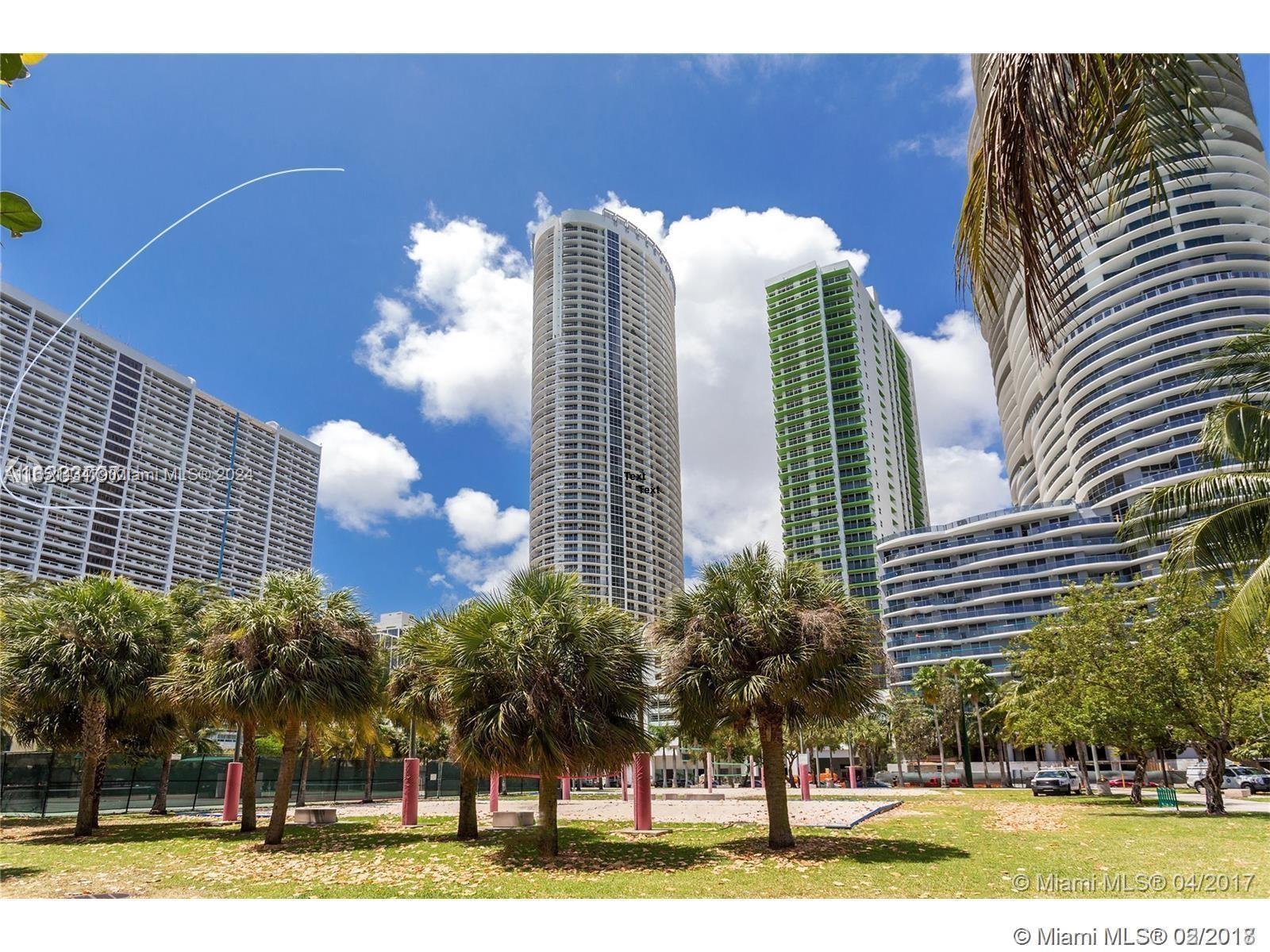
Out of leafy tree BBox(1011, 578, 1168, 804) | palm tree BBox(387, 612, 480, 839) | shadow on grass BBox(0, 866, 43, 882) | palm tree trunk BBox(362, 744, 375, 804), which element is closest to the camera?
shadow on grass BBox(0, 866, 43, 882)

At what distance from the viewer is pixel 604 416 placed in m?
139

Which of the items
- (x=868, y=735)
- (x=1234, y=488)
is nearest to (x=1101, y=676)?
(x=1234, y=488)

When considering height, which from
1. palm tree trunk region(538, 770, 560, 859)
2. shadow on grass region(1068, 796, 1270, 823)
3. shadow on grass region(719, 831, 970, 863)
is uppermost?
palm tree trunk region(538, 770, 560, 859)

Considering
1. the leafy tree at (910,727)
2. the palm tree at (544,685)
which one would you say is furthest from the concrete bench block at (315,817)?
the leafy tree at (910,727)

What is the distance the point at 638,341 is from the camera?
151000 mm

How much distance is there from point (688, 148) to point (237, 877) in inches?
551

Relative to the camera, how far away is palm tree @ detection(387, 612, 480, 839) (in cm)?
1727

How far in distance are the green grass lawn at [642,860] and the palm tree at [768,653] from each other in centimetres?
231

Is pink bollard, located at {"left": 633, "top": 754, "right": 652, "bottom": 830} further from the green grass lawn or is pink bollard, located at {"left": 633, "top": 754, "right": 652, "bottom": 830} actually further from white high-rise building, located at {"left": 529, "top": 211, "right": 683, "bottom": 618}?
white high-rise building, located at {"left": 529, "top": 211, "right": 683, "bottom": 618}

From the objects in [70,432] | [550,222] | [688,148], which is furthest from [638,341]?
[688,148]

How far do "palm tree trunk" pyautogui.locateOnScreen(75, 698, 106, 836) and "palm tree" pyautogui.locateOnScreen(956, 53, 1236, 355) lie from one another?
22.4 metres

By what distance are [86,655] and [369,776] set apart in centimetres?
2409

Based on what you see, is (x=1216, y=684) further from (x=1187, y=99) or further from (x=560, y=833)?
(x=1187, y=99)

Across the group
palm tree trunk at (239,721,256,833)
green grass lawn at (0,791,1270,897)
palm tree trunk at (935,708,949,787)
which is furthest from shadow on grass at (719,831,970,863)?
palm tree trunk at (935,708,949,787)
